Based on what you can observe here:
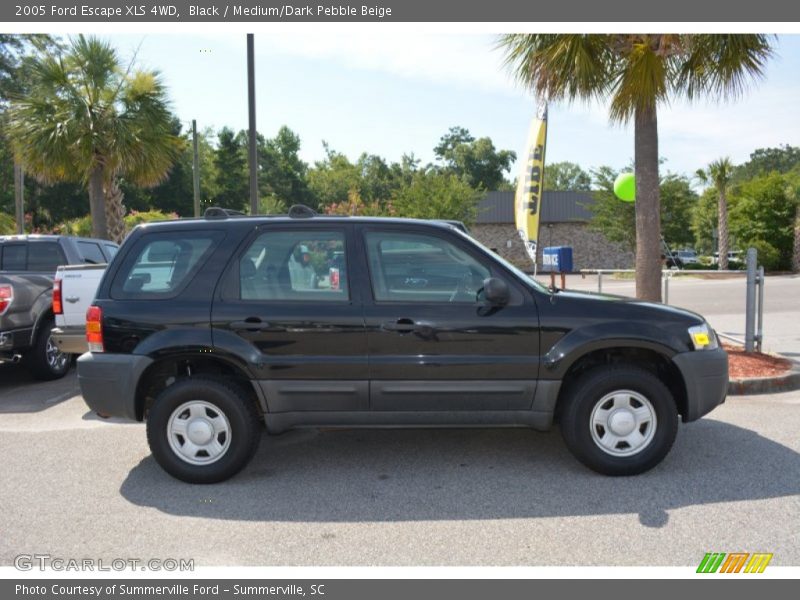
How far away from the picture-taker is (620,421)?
176 inches

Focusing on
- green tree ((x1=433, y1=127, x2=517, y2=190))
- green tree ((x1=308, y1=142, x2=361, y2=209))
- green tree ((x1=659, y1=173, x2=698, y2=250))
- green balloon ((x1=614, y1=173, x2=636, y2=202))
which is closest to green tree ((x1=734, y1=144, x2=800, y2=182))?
green tree ((x1=433, y1=127, x2=517, y2=190))

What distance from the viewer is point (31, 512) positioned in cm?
407

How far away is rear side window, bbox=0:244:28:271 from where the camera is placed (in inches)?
339

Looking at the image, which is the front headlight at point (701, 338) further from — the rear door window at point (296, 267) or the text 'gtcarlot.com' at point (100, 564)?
the text 'gtcarlot.com' at point (100, 564)

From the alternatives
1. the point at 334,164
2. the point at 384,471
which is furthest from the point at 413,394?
the point at 334,164

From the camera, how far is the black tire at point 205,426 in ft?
14.5

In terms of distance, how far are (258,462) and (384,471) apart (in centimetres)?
101

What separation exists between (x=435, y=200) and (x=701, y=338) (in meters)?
27.9

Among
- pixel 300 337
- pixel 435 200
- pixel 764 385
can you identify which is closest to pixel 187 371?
pixel 300 337

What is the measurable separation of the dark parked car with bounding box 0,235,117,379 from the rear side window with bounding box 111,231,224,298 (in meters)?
3.21

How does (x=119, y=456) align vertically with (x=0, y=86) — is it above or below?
below

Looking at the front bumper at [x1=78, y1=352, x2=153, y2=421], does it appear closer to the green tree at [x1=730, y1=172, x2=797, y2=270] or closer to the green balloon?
the green balloon

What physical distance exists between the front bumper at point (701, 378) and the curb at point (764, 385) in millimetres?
2605

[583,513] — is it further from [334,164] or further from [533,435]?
[334,164]
